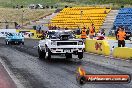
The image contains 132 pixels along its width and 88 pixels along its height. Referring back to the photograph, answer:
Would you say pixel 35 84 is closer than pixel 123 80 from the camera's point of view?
No

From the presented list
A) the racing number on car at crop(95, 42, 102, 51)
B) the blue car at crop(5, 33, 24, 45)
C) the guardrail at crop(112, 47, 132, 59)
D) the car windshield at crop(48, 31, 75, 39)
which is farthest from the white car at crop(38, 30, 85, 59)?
the blue car at crop(5, 33, 24, 45)

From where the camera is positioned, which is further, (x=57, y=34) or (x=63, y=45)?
(x=57, y=34)

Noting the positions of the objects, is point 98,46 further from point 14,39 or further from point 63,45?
point 14,39

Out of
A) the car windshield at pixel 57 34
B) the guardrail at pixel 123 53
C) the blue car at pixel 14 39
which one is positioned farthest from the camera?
the blue car at pixel 14 39

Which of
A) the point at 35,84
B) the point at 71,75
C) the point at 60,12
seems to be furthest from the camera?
the point at 60,12

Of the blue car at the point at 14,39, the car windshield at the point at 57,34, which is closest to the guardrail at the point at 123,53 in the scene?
the car windshield at the point at 57,34

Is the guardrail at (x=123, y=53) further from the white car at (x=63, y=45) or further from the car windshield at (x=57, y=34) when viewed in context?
the car windshield at (x=57, y=34)

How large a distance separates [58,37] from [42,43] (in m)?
1.89

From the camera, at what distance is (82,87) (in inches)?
444

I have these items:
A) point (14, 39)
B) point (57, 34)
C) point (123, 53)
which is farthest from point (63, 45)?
point (14, 39)

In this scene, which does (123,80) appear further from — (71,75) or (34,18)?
(34,18)

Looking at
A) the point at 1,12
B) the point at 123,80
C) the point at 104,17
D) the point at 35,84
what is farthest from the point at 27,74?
the point at 1,12

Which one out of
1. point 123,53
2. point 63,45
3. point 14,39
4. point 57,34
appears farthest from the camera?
point 14,39

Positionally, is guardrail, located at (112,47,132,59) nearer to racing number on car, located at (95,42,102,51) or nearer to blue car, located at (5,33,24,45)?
racing number on car, located at (95,42,102,51)
